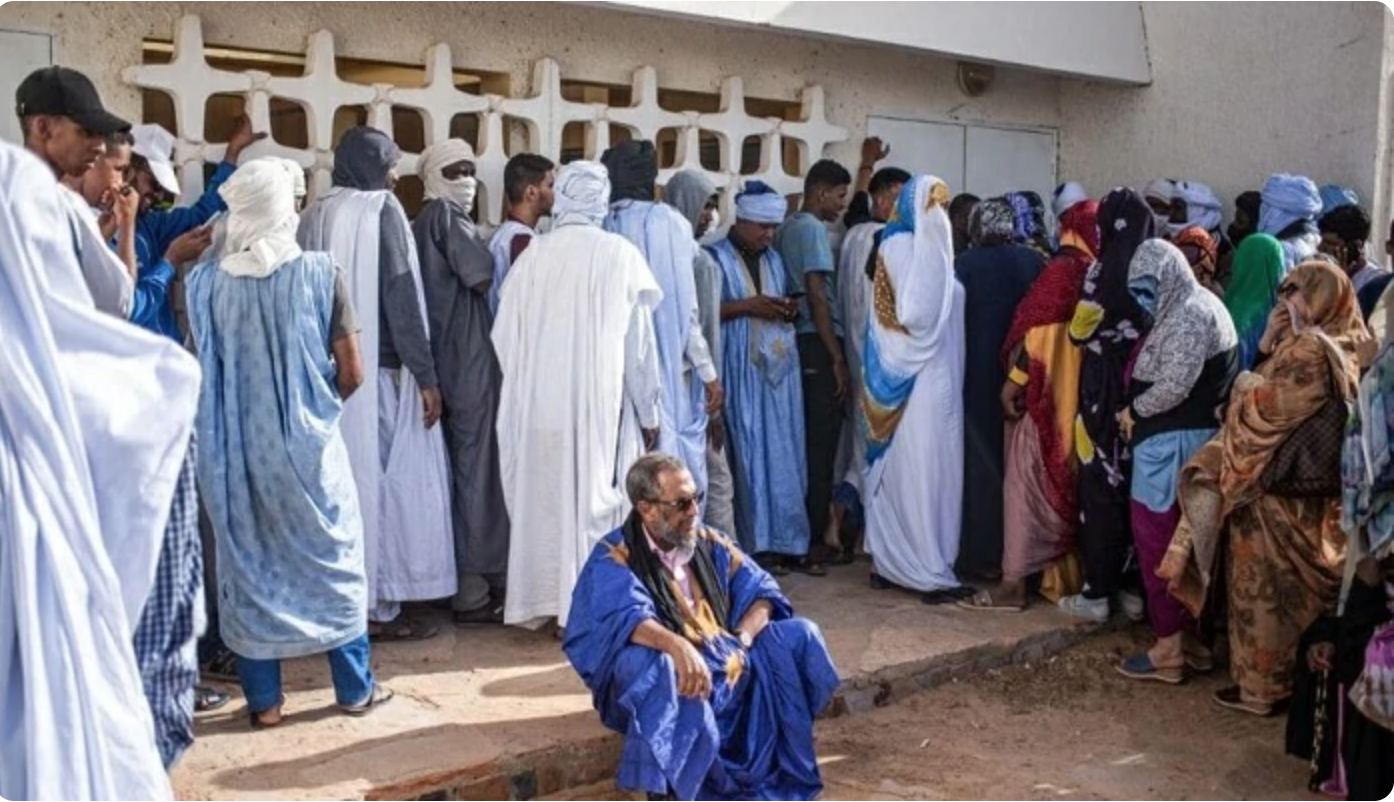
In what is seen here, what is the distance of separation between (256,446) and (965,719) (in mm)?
2754

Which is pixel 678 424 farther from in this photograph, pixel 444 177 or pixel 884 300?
pixel 444 177

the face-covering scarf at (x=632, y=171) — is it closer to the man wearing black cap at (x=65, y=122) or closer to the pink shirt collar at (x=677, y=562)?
the pink shirt collar at (x=677, y=562)

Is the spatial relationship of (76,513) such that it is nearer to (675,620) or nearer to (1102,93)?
(675,620)

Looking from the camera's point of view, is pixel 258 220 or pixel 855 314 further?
pixel 855 314

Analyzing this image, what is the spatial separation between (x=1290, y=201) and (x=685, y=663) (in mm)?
4455

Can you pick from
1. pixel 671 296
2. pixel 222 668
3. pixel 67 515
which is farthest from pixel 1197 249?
pixel 67 515

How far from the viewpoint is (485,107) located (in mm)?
6293

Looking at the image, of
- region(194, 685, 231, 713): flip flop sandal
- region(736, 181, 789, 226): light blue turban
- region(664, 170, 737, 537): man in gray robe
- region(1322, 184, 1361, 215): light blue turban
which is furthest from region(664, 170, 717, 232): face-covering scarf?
region(1322, 184, 1361, 215): light blue turban

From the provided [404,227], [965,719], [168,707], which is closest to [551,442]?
[404,227]

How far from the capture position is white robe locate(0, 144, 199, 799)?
2.59 metres

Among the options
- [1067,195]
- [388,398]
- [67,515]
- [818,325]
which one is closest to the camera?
[67,515]

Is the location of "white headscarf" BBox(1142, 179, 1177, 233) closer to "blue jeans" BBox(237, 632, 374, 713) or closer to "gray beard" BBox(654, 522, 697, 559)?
"gray beard" BBox(654, 522, 697, 559)

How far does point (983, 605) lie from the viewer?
6.50 metres

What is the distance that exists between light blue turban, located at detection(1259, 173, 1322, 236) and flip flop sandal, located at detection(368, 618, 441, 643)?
449 cm
